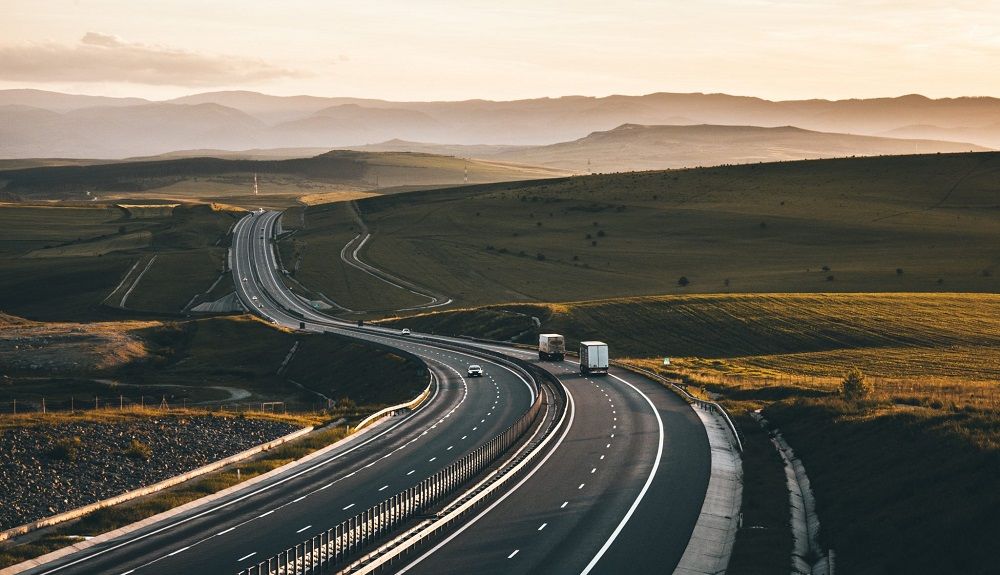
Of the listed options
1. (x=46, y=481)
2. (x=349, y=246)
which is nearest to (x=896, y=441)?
(x=46, y=481)

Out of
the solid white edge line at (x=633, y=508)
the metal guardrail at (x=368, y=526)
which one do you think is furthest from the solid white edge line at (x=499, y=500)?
the solid white edge line at (x=633, y=508)

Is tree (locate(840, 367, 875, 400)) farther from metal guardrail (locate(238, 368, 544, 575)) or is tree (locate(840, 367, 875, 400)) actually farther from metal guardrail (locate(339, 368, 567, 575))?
metal guardrail (locate(238, 368, 544, 575))

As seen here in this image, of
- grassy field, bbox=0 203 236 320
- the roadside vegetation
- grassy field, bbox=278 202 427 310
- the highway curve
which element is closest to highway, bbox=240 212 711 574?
the highway curve

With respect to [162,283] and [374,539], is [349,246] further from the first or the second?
[374,539]

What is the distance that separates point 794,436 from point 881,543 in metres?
20.4

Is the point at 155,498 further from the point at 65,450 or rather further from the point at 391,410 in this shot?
the point at 391,410

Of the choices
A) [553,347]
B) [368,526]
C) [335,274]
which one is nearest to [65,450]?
[368,526]

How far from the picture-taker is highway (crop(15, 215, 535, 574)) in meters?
36.8

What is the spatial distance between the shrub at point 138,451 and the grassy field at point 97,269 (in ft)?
269

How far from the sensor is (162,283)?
5871 inches

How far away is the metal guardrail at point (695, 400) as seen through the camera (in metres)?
56.5

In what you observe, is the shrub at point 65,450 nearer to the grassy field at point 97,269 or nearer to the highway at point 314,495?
the highway at point 314,495

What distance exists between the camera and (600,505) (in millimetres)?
43594

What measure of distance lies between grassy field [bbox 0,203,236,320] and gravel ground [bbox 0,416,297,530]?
76.7m
